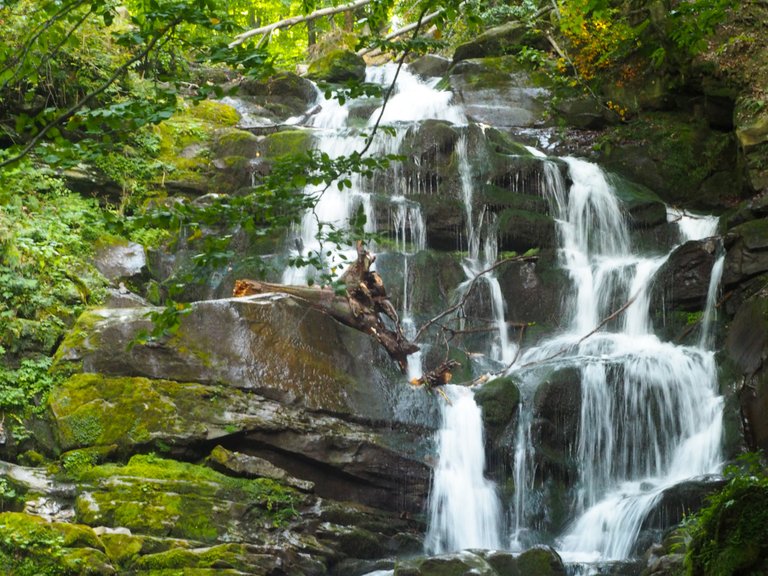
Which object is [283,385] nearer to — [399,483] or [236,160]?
[399,483]

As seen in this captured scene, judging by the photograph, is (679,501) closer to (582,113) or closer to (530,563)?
(530,563)

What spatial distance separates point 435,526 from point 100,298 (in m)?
5.10

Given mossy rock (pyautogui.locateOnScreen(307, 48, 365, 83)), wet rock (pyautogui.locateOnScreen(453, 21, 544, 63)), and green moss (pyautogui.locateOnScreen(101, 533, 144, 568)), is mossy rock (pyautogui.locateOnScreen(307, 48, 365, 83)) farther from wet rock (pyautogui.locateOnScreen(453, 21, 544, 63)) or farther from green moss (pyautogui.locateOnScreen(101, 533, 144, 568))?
green moss (pyautogui.locateOnScreen(101, 533, 144, 568))

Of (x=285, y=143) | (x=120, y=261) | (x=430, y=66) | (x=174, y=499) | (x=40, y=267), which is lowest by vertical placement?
(x=174, y=499)

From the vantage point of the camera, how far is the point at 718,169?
15.2 meters

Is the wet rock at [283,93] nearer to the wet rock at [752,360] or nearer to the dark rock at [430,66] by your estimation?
the dark rock at [430,66]

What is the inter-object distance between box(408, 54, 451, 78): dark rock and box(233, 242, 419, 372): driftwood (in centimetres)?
1116

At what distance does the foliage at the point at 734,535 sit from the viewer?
3631 millimetres

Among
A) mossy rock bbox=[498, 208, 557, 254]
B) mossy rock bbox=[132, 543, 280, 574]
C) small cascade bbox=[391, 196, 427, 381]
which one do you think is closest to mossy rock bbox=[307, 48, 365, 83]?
small cascade bbox=[391, 196, 427, 381]

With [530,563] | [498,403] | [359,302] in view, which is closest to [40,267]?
[359,302]

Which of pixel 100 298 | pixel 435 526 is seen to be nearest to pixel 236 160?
pixel 100 298

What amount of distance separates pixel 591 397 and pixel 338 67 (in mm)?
12065

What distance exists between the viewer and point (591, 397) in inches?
380

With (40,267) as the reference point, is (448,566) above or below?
below
